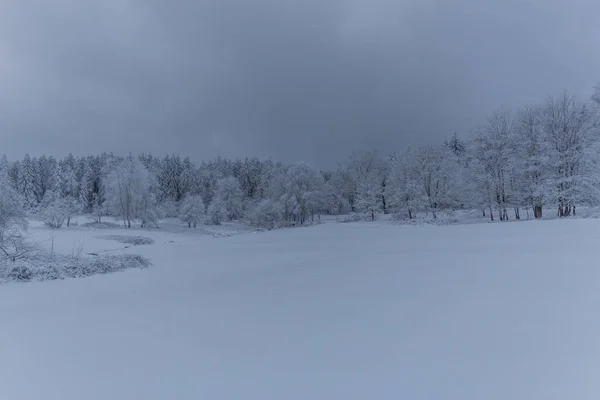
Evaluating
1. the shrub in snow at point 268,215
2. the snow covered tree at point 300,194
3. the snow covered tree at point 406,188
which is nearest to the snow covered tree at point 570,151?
the snow covered tree at point 406,188

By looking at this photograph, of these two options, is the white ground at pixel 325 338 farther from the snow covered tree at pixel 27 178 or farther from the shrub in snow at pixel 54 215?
the snow covered tree at pixel 27 178

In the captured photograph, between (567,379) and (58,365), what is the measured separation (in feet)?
16.7

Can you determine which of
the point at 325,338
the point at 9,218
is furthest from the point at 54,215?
the point at 325,338

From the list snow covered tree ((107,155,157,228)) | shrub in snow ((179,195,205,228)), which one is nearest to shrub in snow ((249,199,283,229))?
shrub in snow ((179,195,205,228))

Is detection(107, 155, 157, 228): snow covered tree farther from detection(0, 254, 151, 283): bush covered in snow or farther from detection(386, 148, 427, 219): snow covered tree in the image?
detection(386, 148, 427, 219): snow covered tree

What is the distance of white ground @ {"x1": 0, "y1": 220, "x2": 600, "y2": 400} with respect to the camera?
2.80 m

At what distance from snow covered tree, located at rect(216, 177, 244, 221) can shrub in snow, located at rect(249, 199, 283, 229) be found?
8929 mm

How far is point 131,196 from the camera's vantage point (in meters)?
39.2

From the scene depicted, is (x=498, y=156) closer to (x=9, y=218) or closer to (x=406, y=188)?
(x=406, y=188)

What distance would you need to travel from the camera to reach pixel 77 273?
9.72 m

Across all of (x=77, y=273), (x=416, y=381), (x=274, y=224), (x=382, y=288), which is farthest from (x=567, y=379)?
(x=274, y=224)

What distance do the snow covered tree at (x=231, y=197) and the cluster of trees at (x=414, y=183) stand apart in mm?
172

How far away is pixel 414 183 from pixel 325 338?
36.6m

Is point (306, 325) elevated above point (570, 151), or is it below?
below
